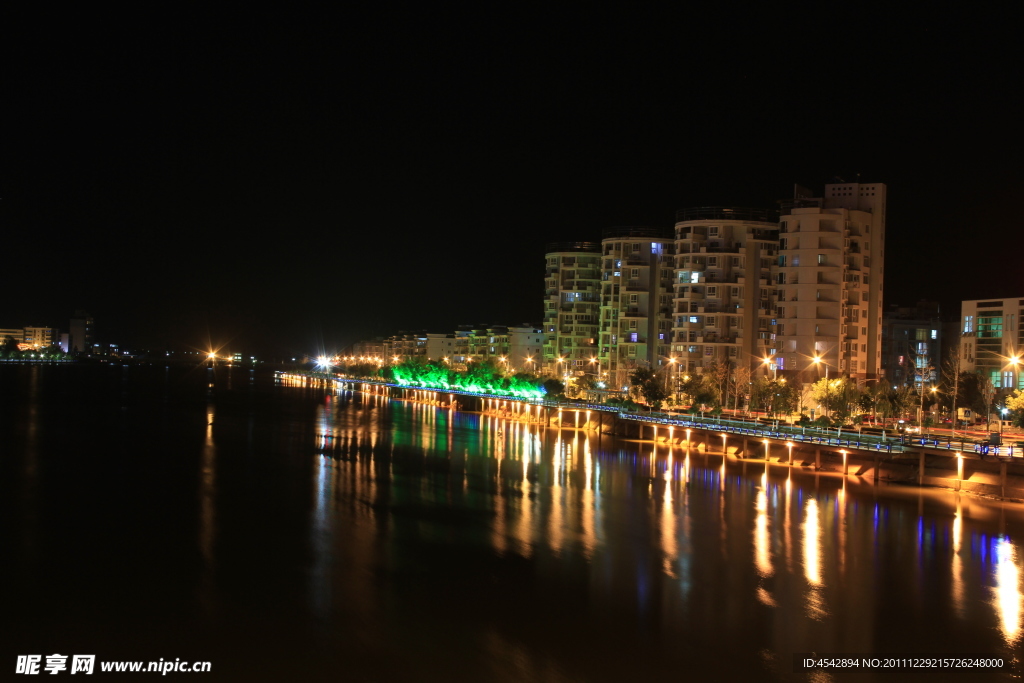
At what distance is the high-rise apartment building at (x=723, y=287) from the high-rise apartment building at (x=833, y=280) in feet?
22.1

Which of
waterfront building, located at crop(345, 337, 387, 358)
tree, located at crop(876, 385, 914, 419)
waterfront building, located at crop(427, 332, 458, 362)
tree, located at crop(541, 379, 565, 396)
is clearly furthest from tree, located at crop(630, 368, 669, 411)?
waterfront building, located at crop(345, 337, 387, 358)

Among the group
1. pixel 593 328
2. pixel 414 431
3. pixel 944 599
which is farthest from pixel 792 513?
pixel 593 328

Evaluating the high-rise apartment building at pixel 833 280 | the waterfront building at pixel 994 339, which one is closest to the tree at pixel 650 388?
the high-rise apartment building at pixel 833 280

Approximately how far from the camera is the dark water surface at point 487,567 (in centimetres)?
1558

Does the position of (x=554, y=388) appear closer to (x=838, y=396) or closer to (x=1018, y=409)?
(x=838, y=396)

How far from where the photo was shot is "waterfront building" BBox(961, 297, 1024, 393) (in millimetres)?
54156

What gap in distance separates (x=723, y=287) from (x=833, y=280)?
1006 cm

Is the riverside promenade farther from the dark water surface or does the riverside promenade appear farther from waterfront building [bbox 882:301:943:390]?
waterfront building [bbox 882:301:943:390]

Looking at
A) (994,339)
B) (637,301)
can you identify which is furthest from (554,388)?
(994,339)

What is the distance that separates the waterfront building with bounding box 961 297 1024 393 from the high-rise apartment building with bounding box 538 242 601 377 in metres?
33.7

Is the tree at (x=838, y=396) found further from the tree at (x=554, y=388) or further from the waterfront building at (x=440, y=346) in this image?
the waterfront building at (x=440, y=346)

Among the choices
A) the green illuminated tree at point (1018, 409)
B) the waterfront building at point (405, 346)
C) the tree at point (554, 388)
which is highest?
the waterfront building at point (405, 346)

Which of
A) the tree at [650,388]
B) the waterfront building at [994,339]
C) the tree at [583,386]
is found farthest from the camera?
the tree at [583,386]

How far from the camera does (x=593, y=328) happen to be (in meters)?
83.8
